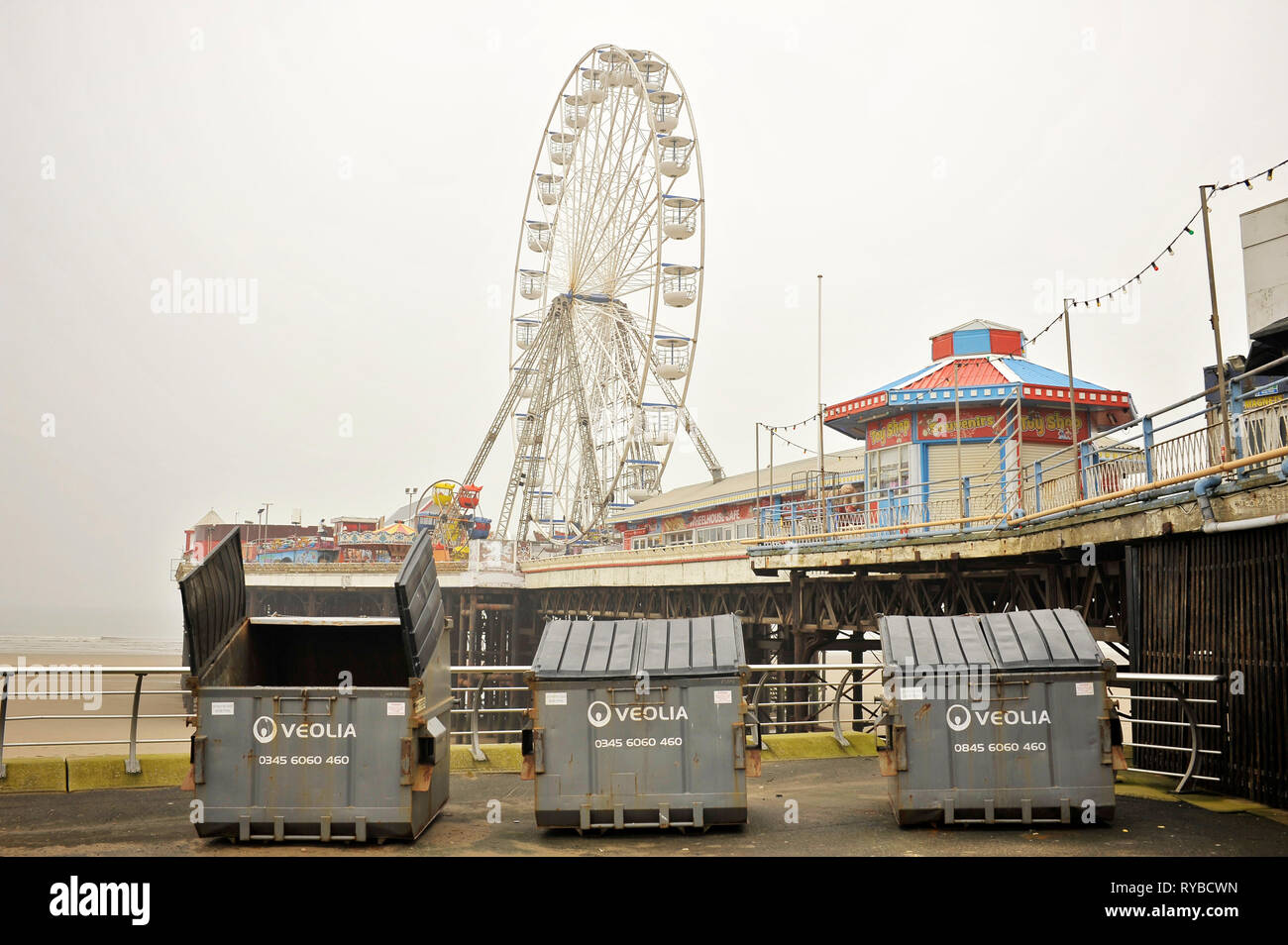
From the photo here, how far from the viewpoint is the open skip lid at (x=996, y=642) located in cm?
846

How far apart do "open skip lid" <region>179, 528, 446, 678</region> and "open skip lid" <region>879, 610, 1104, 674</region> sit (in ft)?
12.0

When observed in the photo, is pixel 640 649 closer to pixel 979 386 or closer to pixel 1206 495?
pixel 1206 495

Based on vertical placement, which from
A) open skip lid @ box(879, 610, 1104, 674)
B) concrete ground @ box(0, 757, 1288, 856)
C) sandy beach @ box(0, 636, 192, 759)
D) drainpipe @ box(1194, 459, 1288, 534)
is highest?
drainpipe @ box(1194, 459, 1288, 534)

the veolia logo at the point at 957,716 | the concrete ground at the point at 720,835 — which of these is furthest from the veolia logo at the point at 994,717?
the concrete ground at the point at 720,835

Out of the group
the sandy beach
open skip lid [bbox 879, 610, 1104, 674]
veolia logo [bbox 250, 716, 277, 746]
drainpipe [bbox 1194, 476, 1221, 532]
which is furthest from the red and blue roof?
veolia logo [bbox 250, 716, 277, 746]

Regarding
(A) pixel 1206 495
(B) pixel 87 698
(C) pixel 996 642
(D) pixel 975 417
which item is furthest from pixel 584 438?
(C) pixel 996 642

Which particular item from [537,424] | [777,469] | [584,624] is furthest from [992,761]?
[537,424]

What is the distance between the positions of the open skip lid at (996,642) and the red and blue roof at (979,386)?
1622 centimetres

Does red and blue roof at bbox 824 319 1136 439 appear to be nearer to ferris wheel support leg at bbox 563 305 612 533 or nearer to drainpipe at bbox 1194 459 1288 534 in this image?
drainpipe at bbox 1194 459 1288 534

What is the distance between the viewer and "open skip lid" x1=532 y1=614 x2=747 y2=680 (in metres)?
8.41

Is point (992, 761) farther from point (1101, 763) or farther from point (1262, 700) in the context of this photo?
point (1262, 700)

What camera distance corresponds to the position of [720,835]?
8.40 metres

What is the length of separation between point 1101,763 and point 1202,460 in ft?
16.5
